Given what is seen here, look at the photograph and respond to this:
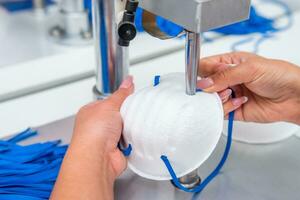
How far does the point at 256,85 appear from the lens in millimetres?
563

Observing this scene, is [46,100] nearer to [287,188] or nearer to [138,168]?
[138,168]

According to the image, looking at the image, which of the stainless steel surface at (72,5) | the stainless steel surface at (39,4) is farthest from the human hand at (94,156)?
the stainless steel surface at (39,4)

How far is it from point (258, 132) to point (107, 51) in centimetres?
23

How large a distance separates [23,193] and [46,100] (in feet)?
0.67

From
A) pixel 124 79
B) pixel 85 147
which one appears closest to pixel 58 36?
pixel 124 79

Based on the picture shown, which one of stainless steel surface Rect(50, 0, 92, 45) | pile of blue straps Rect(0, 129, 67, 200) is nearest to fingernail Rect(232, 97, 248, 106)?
pile of blue straps Rect(0, 129, 67, 200)

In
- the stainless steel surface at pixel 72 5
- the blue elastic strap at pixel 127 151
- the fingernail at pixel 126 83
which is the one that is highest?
the stainless steel surface at pixel 72 5

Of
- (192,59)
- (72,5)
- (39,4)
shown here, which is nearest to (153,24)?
(192,59)

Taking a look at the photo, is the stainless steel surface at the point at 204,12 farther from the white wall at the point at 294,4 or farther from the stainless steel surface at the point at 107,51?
the white wall at the point at 294,4

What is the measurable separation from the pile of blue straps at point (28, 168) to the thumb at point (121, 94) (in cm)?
11

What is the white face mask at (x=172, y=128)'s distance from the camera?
44 cm

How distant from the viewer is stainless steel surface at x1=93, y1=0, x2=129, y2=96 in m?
0.55

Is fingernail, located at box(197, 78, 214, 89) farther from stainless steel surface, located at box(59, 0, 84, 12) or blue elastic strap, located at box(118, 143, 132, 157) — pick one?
stainless steel surface, located at box(59, 0, 84, 12)

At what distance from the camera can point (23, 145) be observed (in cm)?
60
